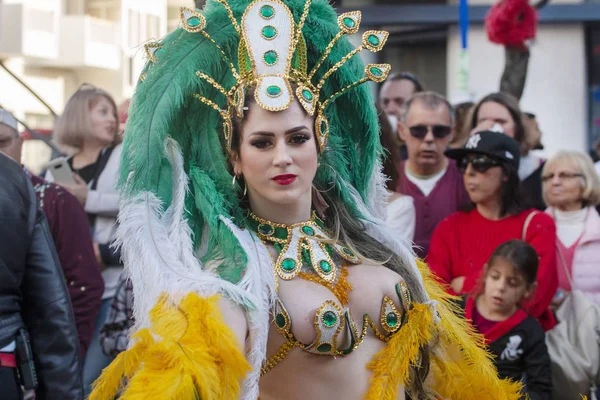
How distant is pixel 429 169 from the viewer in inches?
208

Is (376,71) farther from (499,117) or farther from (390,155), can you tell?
(499,117)

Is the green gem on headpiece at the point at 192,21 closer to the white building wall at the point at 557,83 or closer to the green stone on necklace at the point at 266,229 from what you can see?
the green stone on necklace at the point at 266,229

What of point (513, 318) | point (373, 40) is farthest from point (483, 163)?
point (373, 40)

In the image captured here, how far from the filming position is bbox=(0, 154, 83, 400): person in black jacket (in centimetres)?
358

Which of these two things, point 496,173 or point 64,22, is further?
point 64,22

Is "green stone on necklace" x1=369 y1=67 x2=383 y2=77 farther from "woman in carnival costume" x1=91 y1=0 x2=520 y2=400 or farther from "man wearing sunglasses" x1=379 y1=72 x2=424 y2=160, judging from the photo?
"man wearing sunglasses" x1=379 y1=72 x2=424 y2=160

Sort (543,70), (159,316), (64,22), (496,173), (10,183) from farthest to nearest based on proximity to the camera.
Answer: (64,22) < (543,70) < (496,173) < (10,183) < (159,316)

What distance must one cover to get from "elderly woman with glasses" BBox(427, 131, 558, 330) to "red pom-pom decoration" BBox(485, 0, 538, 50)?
3.64 metres

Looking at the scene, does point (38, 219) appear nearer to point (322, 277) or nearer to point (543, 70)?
point (322, 277)

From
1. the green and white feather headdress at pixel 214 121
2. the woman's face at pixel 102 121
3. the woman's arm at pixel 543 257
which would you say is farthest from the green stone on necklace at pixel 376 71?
the woman's face at pixel 102 121

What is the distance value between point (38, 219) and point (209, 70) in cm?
120

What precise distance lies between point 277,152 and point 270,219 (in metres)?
0.24

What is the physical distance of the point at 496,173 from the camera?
16.0 feet

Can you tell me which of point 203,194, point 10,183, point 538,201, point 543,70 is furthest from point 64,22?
point 203,194
